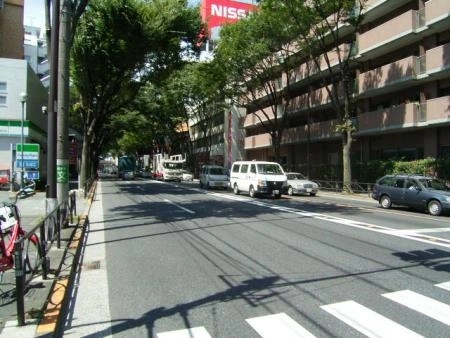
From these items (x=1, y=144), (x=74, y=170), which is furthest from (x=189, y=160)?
(x=1, y=144)

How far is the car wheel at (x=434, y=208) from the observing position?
19.3 meters

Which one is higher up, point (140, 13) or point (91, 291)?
point (140, 13)

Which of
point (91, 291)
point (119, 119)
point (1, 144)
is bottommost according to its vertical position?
point (91, 291)

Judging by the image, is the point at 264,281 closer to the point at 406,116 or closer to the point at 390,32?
the point at 406,116

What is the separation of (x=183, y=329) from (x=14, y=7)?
52.7 meters

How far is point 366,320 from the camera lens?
5844mm

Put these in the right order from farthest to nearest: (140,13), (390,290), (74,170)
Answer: (74,170)
(140,13)
(390,290)

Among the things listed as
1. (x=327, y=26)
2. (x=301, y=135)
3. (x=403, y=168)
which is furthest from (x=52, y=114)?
(x=301, y=135)

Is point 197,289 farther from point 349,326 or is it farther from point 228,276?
point 349,326

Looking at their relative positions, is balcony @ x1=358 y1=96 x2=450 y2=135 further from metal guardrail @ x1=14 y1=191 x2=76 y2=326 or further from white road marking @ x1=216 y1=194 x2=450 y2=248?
metal guardrail @ x1=14 y1=191 x2=76 y2=326

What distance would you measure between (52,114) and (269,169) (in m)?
17.2

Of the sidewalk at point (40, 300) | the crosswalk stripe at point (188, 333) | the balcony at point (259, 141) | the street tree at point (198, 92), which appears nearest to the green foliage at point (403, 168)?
the street tree at point (198, 92)

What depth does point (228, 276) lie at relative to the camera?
8.28 meters

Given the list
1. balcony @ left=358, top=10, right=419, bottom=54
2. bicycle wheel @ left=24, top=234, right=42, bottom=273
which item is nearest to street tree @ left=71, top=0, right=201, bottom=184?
balcony @ left=358, top=10, right=419, bottom=54
